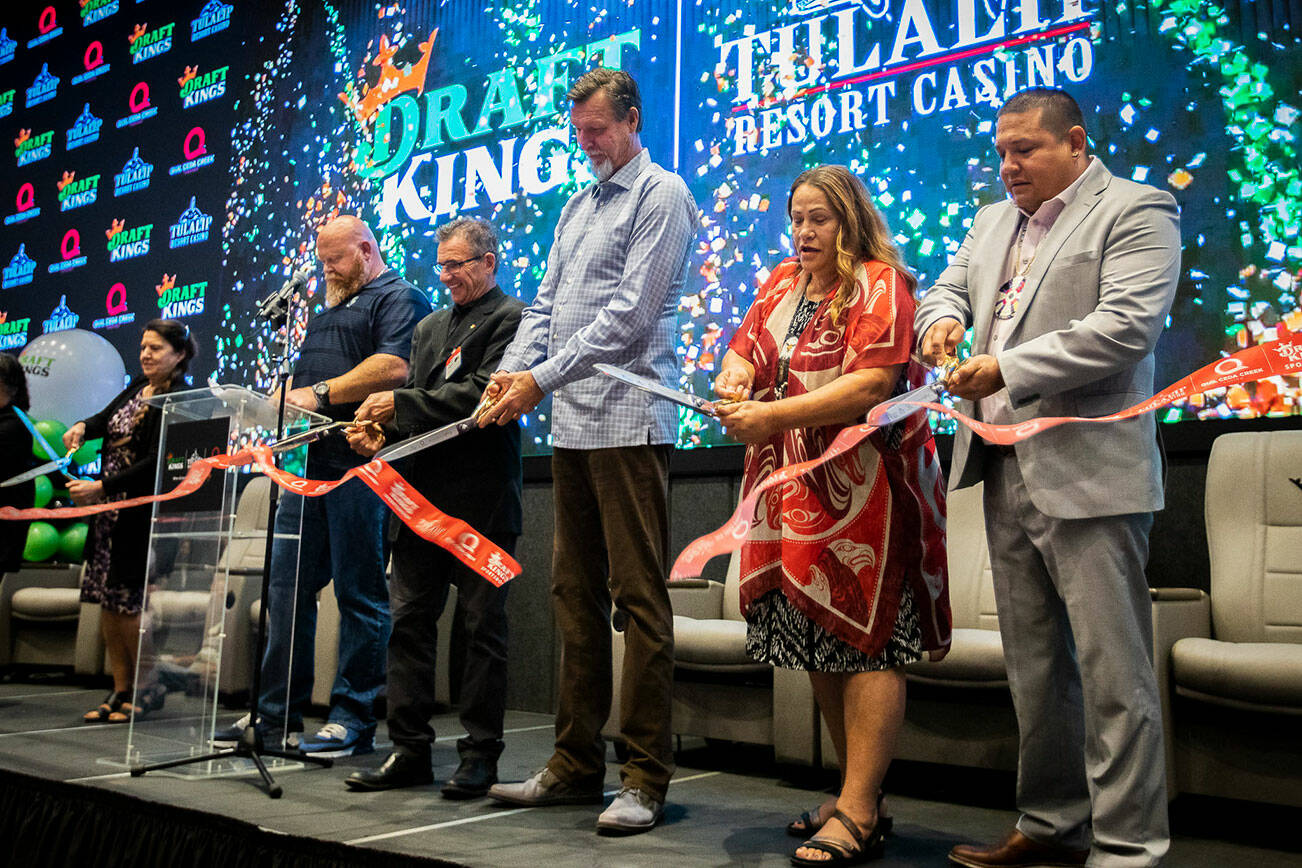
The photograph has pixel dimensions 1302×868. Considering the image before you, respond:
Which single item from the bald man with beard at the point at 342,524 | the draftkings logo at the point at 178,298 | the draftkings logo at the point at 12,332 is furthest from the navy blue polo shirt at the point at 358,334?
the draftkings logo at the point at 12,332

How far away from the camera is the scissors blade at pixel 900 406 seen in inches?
73.2

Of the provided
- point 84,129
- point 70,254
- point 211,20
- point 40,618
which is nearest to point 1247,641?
point 40,618

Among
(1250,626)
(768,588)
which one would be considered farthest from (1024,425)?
(1250,626)

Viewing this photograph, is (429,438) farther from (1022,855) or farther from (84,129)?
(84,129)

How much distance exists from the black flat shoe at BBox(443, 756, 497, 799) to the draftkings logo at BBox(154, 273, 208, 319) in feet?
13.6

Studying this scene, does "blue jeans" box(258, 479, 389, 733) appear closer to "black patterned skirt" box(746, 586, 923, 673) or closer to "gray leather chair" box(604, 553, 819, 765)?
"gray leather chair" box(604, 553, 819, 765)

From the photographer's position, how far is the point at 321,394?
9.95 feet

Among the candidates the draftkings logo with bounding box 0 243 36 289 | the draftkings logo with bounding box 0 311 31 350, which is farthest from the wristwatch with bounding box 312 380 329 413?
the draftkings logo with bounding box 0 243 36 289

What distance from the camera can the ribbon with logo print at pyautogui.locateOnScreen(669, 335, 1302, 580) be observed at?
1.71 meters

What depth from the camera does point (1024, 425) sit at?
177 centimetres

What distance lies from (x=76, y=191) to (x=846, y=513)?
21.8 ft

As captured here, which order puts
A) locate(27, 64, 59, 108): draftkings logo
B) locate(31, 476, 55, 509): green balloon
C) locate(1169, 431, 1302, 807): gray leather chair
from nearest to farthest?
locate(1169, 431, 1302, 807): gray leather chair, locate(31, 476, 55, 509): green balloon, locate(27, 64, 59, 108): draftkings logo

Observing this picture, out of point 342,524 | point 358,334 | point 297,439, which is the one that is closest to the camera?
point 297,439

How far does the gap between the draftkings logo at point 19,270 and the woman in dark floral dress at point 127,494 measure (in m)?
3.95
